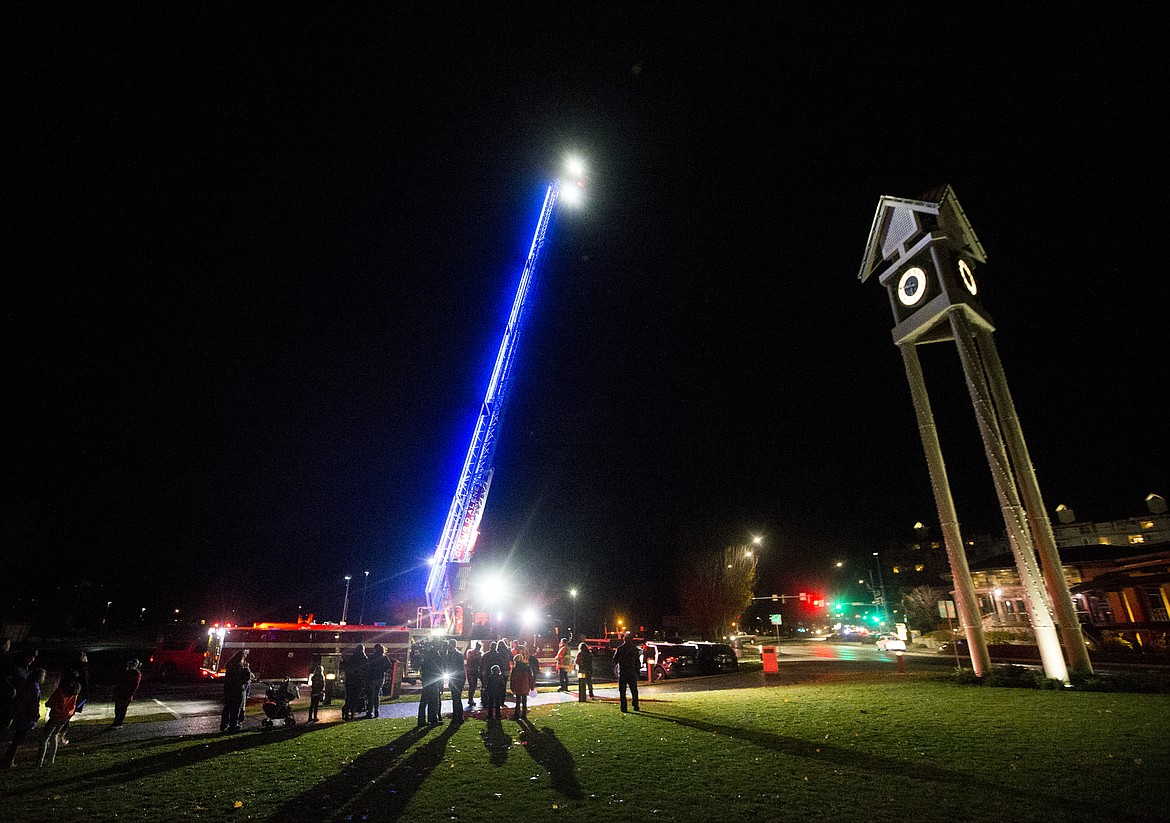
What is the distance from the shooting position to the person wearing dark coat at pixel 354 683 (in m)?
13.7

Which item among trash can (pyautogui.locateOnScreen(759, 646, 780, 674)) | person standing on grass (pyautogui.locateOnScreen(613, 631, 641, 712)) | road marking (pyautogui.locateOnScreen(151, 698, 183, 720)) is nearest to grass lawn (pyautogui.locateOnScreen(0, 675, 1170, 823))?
person standing on grass (pyautogui.locateOnScreen(613, 631, 641, 712))

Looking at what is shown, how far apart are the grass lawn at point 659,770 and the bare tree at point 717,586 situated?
2821 centimetres

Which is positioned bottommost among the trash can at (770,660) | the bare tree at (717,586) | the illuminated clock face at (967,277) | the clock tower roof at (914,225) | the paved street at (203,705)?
the paved street at (203,705)

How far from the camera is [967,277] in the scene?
20688mm

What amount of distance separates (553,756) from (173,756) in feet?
21.8

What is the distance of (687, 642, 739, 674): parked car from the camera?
84.0 ft

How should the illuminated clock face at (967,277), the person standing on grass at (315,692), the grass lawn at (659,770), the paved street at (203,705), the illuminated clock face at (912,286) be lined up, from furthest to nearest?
the illuminated clock face at (912,286), the illuminated clock face at (967,277), the person standing on grass at (315,692), the paved street at (203,705), the grass lawn at (659,770)

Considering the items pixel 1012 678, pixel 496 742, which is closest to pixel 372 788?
pixel 496 742

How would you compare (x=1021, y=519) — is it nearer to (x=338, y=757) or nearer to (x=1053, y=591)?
(x=1053, y=591)

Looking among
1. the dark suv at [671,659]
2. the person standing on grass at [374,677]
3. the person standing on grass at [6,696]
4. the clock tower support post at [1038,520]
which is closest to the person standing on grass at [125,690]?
the person standing on grass at [6,696]

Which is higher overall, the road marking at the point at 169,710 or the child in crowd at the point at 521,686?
the child in crowd at the point at 521,686

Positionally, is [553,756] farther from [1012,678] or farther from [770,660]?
[770,660]

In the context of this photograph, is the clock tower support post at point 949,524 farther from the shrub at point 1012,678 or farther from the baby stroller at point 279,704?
the baby stroller at point 279,704

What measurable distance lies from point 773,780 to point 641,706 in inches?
326
